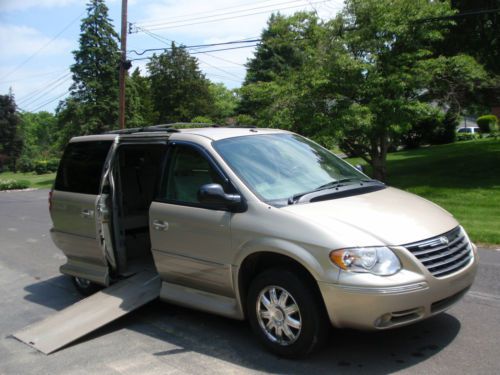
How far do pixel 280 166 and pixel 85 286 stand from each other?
3.14 m

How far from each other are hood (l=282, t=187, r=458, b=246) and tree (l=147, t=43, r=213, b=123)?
49584 mm

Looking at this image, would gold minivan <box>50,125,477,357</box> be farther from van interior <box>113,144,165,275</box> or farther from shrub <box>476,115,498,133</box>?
shrub <box>476,115,498,133</box>

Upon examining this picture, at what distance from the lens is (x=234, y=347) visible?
4652 millimetres

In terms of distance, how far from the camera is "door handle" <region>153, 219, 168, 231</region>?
511 centimetres

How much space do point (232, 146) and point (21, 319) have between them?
3.15 m

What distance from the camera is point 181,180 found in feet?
17.1

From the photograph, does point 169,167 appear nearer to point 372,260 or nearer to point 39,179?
point 372,260

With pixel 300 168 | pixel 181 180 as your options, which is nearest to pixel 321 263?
pixel 300 168

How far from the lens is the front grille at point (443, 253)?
3943mm

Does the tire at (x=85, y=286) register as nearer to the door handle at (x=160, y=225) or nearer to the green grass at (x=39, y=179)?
the door handle at (x=160, y=225)

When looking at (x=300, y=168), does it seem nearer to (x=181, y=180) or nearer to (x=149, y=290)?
(x=181, y=180)

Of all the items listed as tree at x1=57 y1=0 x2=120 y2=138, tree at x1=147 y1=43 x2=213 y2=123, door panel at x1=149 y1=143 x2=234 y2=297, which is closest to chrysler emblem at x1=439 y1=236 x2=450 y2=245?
door panel at x1=149 y1=143 x2=234 y2=297

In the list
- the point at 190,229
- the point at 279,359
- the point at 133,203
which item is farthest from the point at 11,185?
the point at 279,359

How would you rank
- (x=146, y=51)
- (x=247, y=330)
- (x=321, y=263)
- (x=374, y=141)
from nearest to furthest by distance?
(x=321, y=263)
(x=247, y=330)
(x=374, y=141)
(x=146, y=51)
